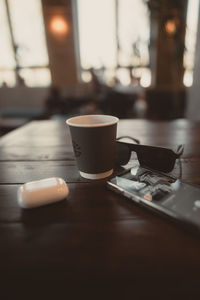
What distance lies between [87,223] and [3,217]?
14 cm

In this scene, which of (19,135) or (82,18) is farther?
(82,18)

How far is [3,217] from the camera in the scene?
0.34 meters

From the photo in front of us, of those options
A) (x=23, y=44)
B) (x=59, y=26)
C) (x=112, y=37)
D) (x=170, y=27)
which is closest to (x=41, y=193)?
(x=170, y=27)

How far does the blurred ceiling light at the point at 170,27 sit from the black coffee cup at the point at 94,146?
2.56m

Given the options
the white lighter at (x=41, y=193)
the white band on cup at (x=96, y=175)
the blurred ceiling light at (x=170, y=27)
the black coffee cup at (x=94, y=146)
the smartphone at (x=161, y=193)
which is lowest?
the white band on cup at (x=96, y=175)

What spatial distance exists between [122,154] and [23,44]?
15.5 feet

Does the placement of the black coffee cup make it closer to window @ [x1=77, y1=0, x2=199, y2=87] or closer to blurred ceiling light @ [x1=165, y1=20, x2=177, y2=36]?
blurred ceiling light @ [x1=165, y1=20, x2=177, y2=36]

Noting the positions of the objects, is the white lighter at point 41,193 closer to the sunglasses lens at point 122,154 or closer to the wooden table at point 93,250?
the wooden table at point 93,250

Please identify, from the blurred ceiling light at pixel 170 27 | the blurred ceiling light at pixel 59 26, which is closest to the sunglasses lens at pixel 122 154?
the blurred ceiling light at pixel 170 27

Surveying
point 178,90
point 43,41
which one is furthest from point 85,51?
point 178,90

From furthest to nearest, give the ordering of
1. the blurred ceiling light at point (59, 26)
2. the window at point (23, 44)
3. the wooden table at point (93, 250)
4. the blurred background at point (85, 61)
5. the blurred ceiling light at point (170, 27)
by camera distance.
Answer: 1. the window at point (23, 44)
2. the blurred ceiling light at point (59, 26)
3. the blurred background at point (85, 61)
4. the blurred ceiling light at point (170, 27)
5. the wooden table at point (93, 250)

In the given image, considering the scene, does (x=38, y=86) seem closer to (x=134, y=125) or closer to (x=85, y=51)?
(x=85, y=51)

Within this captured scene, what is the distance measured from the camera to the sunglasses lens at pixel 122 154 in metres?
0.49

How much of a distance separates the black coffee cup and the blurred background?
95.6 inches
